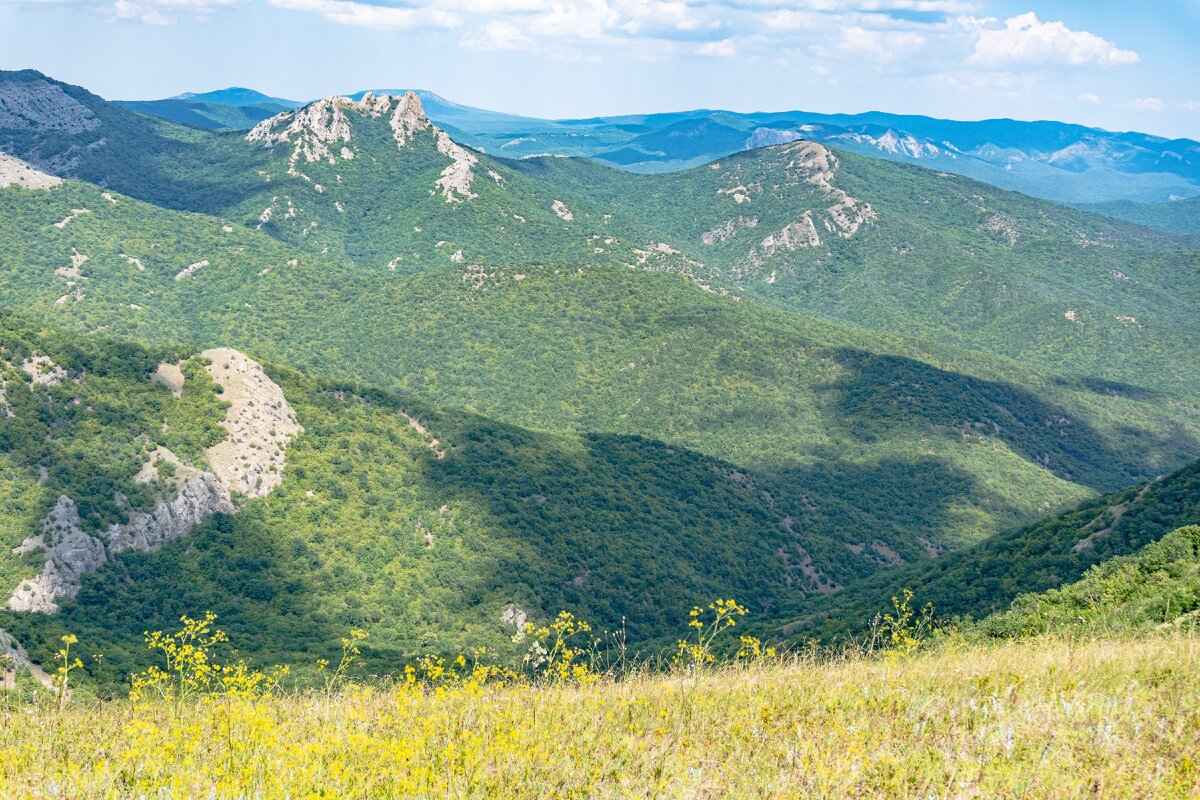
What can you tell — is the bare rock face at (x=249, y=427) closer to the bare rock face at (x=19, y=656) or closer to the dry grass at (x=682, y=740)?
the bare rock face at (x=19, y=656)

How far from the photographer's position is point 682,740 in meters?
11.6

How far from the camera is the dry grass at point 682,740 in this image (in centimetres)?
1007

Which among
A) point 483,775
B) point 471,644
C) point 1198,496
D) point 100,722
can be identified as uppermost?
point 483,775

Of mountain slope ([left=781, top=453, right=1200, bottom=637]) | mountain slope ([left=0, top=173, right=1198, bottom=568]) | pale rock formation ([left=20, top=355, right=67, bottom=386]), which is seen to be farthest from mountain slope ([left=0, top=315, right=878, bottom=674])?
mountain slope ([left=0, top=173, right=1198, bottom=568])

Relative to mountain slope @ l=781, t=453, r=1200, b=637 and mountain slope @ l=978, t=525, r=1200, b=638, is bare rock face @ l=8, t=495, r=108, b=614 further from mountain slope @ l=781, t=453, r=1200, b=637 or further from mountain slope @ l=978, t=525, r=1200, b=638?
mountain slope @ l=978, t=525, r=1200, b=638

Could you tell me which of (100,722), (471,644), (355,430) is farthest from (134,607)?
(100,722)

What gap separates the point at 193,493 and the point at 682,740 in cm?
7702

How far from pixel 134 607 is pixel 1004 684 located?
7083 cm

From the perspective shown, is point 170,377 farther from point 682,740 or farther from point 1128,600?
point 682,740

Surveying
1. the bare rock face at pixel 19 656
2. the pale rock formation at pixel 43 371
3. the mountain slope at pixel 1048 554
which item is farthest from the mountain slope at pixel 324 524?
the mountain slope at pixel 1048 554

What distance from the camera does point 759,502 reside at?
411ft

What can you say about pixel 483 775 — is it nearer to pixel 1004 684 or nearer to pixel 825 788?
pixel 825 788

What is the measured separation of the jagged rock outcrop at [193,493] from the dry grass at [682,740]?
6038 centimetres

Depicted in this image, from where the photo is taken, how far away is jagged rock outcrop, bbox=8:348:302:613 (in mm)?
65625
